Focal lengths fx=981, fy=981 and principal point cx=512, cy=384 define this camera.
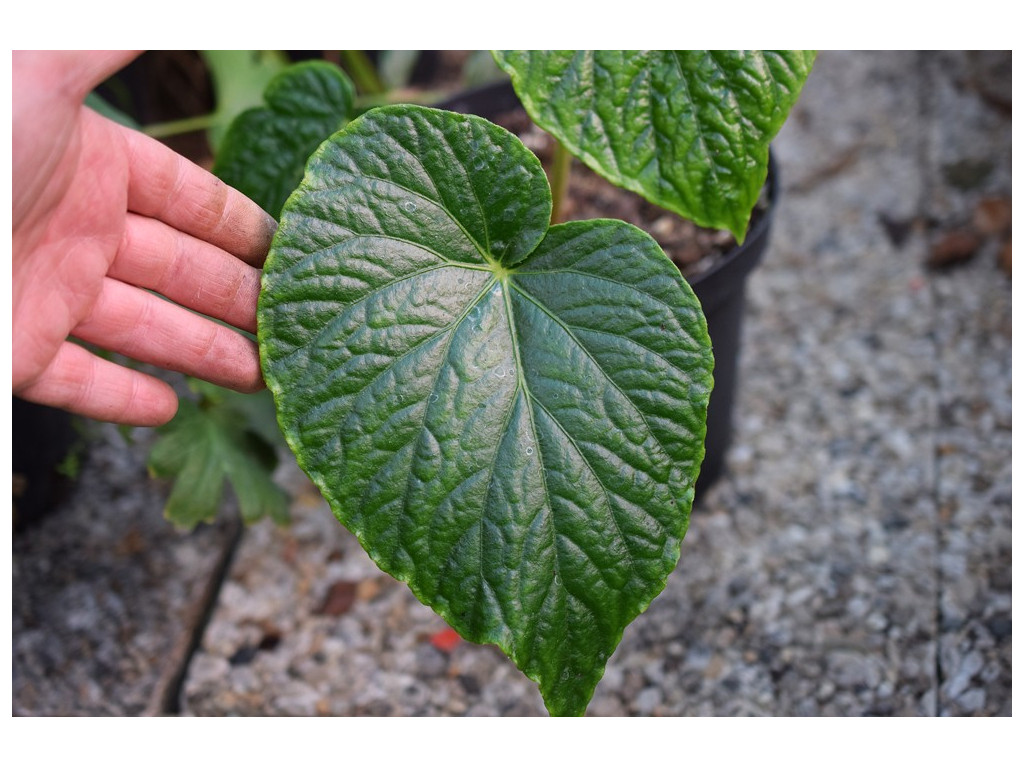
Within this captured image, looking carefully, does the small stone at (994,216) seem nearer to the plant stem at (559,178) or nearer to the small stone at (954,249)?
the small stone at (954,249)

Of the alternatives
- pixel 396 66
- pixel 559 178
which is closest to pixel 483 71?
pixel 396 66

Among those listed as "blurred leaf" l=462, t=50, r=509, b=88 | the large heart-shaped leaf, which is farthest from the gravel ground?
"blurred leaf" l=462, t=50, r=509, b=88

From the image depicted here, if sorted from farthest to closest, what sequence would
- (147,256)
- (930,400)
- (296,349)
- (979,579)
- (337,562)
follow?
(930,400), (337,562), (979,579), (147,256), (296,349)

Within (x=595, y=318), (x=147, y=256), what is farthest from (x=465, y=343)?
(x=147, y=256)

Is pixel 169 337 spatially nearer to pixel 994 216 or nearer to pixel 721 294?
pixel 721 294

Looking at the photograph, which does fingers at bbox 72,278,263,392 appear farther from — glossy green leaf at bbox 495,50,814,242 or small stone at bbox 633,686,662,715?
small stone at bbox 633,686,662,715

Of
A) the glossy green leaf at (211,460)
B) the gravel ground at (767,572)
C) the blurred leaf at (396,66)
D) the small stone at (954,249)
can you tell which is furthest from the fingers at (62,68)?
the small stone at (954,249)

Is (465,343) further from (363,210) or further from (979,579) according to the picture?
(979,579)
